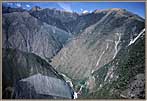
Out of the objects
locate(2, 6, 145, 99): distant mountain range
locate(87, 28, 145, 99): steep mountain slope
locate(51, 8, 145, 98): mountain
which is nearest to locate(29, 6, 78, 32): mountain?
locate(2, 6, 145, 99): distant mountain range

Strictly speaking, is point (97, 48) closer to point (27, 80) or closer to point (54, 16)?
point (54, 16)

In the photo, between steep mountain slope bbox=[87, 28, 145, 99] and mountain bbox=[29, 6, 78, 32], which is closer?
steep mountain slope bbox=[87, 28, 145, 99]

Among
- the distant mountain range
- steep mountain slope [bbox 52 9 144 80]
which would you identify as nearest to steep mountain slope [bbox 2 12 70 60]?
the distant mountain range

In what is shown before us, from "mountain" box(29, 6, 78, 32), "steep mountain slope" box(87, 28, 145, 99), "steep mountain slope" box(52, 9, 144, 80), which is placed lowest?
"steep mountain slope" box(87, 28, 145, 99)

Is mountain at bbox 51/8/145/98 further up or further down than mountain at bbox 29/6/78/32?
further down

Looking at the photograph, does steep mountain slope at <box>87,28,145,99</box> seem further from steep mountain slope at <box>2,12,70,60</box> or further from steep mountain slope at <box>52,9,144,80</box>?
steep mountain slope at <box>2,12,70,60</box>

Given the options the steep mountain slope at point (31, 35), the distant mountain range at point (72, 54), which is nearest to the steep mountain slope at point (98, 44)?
the distant mountain range at point (72, 54)

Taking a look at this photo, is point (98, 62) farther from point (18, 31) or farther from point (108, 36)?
point (18, 31)
